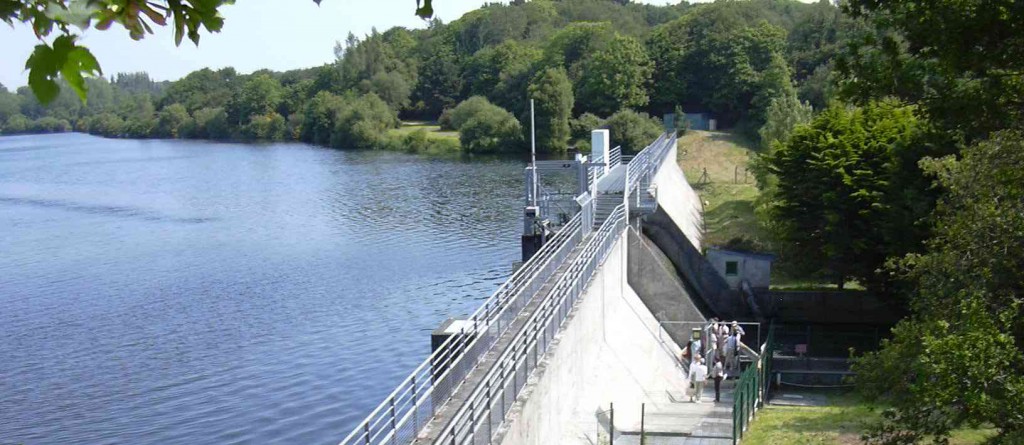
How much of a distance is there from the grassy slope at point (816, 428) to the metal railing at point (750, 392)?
0.78 feet

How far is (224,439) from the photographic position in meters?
21.5

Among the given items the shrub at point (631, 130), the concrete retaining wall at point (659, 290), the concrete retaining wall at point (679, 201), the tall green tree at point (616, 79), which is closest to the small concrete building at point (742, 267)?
the concrete retaining wall at point (679, 201)

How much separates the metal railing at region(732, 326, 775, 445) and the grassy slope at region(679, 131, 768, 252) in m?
14.4

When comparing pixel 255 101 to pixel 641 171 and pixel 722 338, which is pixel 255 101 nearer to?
pixel 641 171

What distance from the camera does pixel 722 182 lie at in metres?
57.4

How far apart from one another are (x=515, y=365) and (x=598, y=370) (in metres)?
6.41

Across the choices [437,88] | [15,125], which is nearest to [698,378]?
[437,88]

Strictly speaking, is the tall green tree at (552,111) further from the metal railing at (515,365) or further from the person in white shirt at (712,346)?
the metal railing at (515,365)

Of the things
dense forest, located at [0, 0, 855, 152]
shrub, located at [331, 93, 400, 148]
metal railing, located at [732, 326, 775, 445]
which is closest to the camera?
metal railing, located at [732, 326, 775, 445]

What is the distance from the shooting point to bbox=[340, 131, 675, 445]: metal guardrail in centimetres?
1020

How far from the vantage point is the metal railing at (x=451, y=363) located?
994cm

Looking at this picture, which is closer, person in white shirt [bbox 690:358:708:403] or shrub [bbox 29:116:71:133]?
person in white shirt [bbox 690:358:708:403]

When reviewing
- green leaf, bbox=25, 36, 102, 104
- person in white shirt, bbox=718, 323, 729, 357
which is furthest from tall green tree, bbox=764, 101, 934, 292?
green leaf, bbox=25, 36, 102, 104

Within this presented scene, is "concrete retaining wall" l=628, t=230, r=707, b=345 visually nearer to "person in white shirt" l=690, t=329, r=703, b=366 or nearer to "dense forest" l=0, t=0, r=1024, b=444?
"person in white shirt" l=690, t=329, r=703, b=366
